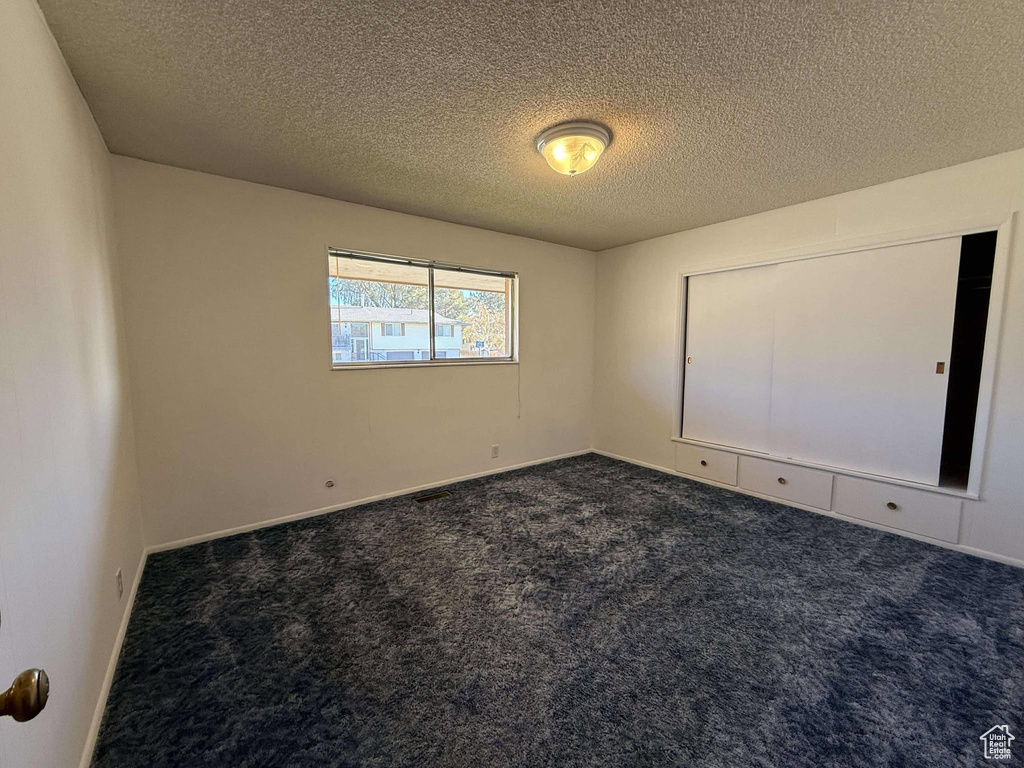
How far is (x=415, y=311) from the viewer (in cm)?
378

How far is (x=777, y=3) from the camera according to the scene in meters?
1.42

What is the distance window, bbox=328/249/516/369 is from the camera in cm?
340

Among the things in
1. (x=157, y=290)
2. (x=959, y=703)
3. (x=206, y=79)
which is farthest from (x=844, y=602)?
(x=157, y=290)

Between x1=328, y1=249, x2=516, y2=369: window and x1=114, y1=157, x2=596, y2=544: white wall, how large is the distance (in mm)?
126

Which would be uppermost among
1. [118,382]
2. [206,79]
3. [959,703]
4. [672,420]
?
[206,79]

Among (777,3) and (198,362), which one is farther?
(198,362)

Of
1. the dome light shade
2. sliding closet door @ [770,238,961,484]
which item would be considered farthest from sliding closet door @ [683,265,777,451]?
the dome light shade

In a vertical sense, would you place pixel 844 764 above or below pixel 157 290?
below

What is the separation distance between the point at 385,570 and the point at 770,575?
7.59 ft

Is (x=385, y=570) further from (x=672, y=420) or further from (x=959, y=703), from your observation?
(x=672, y=420)

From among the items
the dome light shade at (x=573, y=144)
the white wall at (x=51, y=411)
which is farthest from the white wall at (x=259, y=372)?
the dome light shade at (x=573, y=144)

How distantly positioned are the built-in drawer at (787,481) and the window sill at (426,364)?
247 centimetres

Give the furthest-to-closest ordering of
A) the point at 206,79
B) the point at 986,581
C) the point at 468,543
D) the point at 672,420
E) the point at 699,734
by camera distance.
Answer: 1. the point at 672,420
2. the point at 468,543
3. the point at 986,581
4. the point at 206,79
5. the point at 699,734

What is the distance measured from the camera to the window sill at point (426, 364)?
3.43 meters
